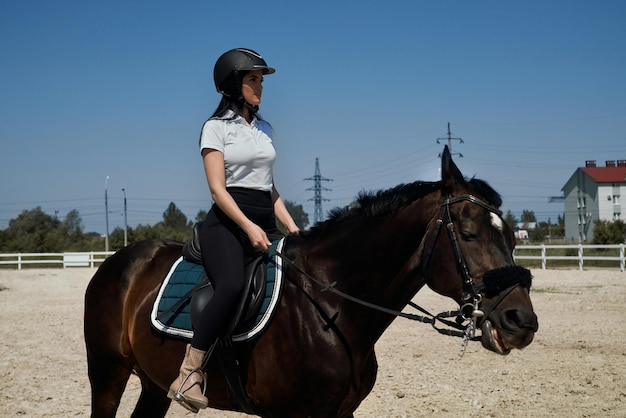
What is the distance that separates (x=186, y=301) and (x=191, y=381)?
55cm

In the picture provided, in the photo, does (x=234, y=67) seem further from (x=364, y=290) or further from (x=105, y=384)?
(x=105, y=384)

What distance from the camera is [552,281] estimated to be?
20.7 m

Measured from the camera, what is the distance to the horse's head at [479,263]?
3021mm

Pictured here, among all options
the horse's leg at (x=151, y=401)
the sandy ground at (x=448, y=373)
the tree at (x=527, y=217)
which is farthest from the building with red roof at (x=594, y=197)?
the horse's leg at (x=151, y=401)

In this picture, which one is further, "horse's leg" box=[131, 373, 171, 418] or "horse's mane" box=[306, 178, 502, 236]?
"horse's leg" box=[131, 373, 171, 418]

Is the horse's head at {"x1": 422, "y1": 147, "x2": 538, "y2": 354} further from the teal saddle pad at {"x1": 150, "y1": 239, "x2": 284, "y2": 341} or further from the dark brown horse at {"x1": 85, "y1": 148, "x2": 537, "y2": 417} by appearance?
the teal saddle pad at {"x1": 150, "y1": 239, "x2": 284, "y2": 341}

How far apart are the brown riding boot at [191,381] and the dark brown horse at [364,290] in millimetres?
178

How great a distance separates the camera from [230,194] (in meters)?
3.77

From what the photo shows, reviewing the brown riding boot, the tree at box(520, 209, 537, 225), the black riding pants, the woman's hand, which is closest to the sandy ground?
the brown riding boot

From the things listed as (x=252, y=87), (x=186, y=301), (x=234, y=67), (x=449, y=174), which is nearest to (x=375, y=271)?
(x=449, y=174)

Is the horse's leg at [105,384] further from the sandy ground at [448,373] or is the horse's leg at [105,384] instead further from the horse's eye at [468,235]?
the horse's eye at [468,235]

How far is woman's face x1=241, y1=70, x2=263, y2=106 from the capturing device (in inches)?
152

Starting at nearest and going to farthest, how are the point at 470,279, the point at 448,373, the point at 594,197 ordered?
the point at 470,279 → the point at 448,373 → the point at 594,197

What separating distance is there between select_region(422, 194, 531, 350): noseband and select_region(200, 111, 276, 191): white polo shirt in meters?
1.13
